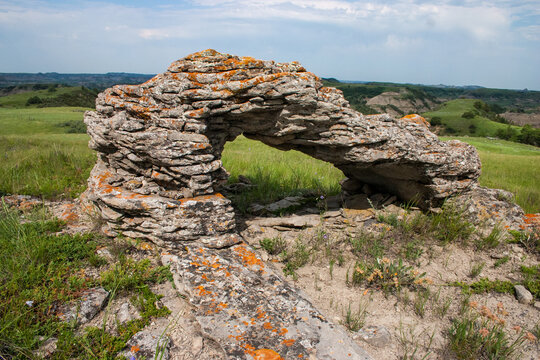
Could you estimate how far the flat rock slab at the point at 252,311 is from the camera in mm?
3963

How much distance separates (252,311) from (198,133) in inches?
132

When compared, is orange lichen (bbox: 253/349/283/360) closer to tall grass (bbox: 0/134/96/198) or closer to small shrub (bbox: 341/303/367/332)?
small shrub (bbox: 341/303/367/332)

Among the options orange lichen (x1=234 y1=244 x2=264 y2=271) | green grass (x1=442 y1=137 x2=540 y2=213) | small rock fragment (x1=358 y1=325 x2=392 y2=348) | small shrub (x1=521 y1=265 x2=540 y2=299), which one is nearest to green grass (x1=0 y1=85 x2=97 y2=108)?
orange lichen (x1=234 y1=244 x2=264 y2=271)

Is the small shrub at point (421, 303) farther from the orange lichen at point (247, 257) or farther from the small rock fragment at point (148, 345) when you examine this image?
the small rock fragment at point (148, 345)

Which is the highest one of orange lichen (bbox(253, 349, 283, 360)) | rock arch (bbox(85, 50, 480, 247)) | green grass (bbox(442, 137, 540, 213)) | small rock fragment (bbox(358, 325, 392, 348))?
rock arch (bbox(85, 50, 480, 247))

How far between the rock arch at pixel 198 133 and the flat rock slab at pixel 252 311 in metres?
0.64

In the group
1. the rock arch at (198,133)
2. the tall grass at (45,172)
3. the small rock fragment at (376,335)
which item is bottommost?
the small rock fragment at (376,335)

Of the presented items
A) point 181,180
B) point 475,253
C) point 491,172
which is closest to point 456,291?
point 475,253

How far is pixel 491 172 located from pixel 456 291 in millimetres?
12263

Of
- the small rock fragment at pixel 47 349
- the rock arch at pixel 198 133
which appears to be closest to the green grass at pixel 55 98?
the rock arch at pixel 198 133

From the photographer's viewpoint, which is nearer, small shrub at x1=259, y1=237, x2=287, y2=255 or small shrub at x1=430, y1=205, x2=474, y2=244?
small shrub at x1=259, y1=237, x2=287, y2=255

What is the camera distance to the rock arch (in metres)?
5.82

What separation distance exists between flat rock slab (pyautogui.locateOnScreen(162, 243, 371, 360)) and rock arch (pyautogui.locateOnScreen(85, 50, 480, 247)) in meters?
0.64

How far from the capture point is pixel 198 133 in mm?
6039
